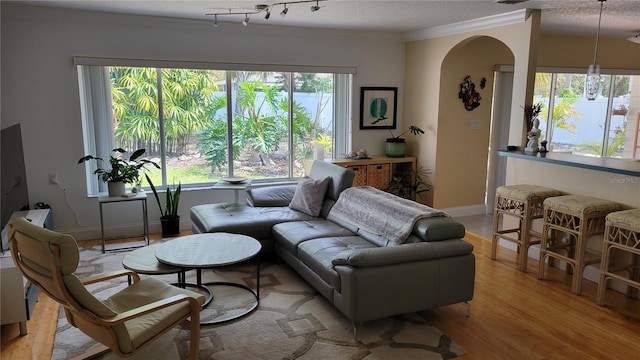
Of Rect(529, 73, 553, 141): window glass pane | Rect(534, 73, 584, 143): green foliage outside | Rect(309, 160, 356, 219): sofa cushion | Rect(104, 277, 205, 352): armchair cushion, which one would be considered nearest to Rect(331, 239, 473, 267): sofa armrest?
Rect(104, 277, 205, 352): armchair cushion

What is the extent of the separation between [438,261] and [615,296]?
68.5 inches

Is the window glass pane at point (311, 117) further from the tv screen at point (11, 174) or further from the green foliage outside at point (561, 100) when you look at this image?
the tv screen at point (11, 174)

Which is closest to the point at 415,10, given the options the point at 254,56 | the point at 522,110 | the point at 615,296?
the point at 522,110

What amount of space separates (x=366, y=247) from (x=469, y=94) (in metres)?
3.25

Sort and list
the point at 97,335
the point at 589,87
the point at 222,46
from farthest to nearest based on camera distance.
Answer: the point at 222,46 < the point at 589,87 < the point at 97,335

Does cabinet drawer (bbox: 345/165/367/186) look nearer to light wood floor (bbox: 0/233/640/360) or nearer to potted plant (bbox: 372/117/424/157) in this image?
potted plant (bbox: 372/117/424/157)

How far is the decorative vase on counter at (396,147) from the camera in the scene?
6082 mm

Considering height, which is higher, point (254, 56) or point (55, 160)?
point (254, 56)

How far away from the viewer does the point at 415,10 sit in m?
4.41

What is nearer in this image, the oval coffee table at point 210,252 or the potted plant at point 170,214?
the oval coffee table at point 210,252

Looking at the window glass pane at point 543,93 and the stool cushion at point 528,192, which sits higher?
the window glass pane at point 543,93

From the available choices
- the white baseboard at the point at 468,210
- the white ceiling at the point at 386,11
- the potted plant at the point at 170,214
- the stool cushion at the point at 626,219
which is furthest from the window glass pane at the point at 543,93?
the potted plant at the point at 170,214

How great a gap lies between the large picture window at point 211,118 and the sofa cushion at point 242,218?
108 cm

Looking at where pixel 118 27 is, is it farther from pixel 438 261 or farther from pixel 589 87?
pixel 589 87
